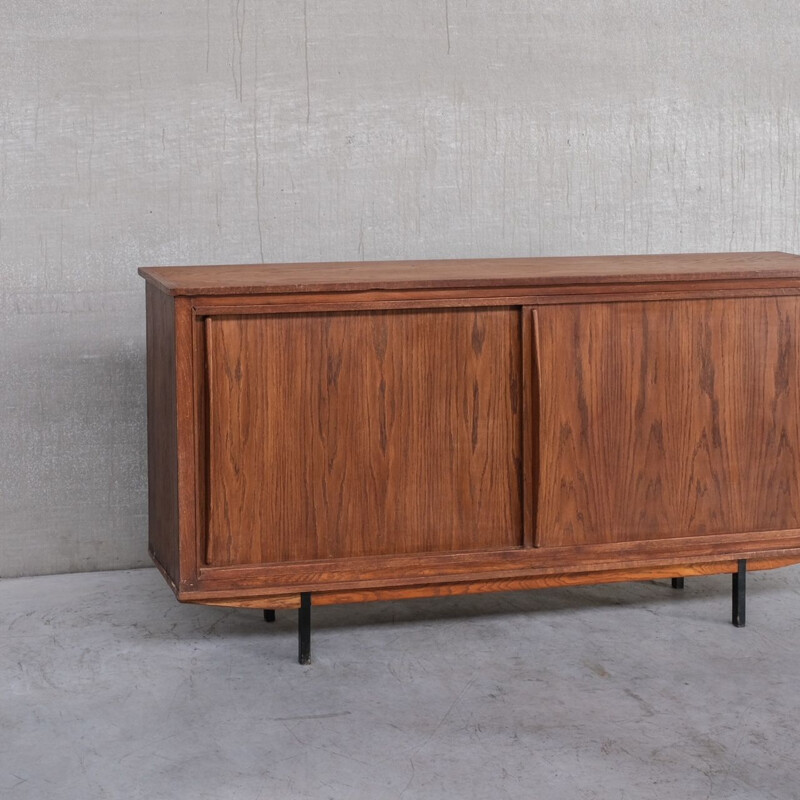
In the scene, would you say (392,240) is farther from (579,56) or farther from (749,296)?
(749,296)

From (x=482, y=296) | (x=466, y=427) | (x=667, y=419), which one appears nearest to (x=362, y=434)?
(x=466, y=427)

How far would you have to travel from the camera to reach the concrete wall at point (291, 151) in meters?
3.71

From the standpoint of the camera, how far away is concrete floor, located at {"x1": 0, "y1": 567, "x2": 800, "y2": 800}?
247 centimetres

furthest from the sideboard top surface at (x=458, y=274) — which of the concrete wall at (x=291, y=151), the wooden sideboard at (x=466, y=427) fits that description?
the concrete wall at (x=291, y=151)

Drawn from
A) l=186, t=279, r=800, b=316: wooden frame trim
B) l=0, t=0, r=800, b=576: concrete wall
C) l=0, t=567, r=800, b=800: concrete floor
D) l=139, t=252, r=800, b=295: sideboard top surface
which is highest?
l=0, t=0, r=800, b=576: concrete wall

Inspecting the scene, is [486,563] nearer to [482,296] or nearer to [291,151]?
[482,296]

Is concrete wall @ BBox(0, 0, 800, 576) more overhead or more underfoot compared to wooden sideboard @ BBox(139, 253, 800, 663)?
more overhead

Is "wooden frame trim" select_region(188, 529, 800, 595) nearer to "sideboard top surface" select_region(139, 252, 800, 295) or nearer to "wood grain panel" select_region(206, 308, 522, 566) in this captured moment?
"wood grain panel" select_region(206, 308, 522, 566)

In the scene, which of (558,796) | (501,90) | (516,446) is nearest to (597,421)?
(516,446)

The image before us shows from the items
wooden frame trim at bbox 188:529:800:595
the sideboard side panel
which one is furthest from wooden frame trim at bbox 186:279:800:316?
wooden frame trim at bbox 188:529:800:595

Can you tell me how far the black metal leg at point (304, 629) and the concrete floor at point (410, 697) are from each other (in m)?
0.04

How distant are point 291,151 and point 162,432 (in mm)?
1142

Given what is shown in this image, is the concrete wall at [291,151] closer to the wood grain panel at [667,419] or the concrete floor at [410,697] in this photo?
the concrete floor at [410,697]

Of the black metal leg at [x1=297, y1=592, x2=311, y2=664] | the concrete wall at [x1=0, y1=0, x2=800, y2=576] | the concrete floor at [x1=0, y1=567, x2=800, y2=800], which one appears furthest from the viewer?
the concrete wall at [x1=0, y1=0, x2=800, y2=576]
